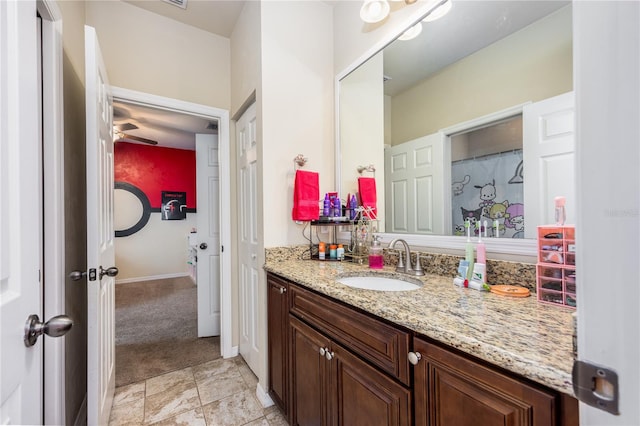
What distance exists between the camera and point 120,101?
201 cm

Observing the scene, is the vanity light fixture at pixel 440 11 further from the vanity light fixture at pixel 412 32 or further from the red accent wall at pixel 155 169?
the red accent wall at pixel 155 169

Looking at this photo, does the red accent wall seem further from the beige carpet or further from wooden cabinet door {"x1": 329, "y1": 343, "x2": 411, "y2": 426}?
wooden cabinet door {"x1": 329, "y1": 343, "x2": 411, "y2": 426}

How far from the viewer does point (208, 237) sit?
2742 millimetres

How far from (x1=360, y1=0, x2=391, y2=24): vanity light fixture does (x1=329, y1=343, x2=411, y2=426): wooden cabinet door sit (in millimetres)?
1792

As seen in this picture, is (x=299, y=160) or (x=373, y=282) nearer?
(x=373, y=282)

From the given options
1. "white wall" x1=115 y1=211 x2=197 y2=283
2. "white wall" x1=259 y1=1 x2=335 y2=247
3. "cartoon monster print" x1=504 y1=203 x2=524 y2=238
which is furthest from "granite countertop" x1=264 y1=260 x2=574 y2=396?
"white wall" x1=115 y1=211 x2=197 y2=283

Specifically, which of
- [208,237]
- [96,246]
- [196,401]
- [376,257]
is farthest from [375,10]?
[196,401]

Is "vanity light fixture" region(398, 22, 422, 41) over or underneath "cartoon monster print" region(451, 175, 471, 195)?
over

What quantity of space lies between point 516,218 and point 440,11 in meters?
1.09

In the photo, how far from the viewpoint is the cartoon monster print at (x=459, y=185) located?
125 centimetres

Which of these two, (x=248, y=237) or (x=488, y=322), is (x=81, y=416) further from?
(x=488, y=322)

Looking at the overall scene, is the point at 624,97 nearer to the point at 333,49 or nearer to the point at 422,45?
the point at 422,45

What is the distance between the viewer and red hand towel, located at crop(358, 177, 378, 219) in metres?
1.81

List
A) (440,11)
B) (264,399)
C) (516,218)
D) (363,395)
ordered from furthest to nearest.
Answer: (264,399) < (440,11) < (516,218) < (363,395)
